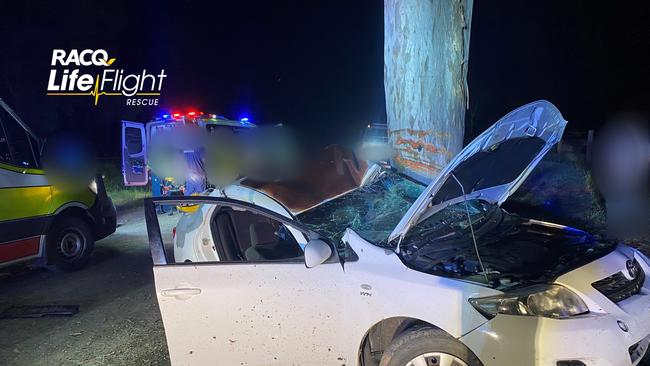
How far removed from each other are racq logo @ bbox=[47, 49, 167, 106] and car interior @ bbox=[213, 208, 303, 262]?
15199mm

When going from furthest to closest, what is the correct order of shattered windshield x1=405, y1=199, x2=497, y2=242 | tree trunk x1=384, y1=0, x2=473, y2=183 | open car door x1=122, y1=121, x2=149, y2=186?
1. open car door x1=122, y1=121, x2=149, y2=186
2. tree trunk x1=384, y1=0, x2=473, y2=183
3. shattered windshield x1=405, y1=199, x2=497, y2=242

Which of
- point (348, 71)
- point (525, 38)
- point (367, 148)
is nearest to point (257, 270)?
point (367, 148)

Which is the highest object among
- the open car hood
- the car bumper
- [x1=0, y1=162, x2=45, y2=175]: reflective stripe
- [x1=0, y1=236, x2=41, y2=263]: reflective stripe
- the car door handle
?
the open car hood

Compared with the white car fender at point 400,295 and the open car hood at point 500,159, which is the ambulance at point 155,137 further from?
the white car fender at point 400,295

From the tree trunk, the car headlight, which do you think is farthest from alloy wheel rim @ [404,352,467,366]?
the tree trunk

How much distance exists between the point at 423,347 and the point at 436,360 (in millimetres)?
97

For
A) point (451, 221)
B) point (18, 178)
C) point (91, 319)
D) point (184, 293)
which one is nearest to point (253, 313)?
point (184, 293)

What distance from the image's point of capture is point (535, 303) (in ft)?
7.63

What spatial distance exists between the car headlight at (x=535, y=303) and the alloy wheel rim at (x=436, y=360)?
32 cm

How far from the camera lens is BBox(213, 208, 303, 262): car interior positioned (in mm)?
3396

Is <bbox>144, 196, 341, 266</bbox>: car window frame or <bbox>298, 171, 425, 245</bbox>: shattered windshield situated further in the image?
<bbox>298, 171, 425, 245</bbox>: shattered windshield

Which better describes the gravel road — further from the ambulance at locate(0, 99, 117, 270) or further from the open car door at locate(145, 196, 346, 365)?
the open car door at locate(145, 196, 346, 365)

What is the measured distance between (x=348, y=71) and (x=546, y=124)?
43118 mm

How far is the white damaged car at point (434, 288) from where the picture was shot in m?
2.31
